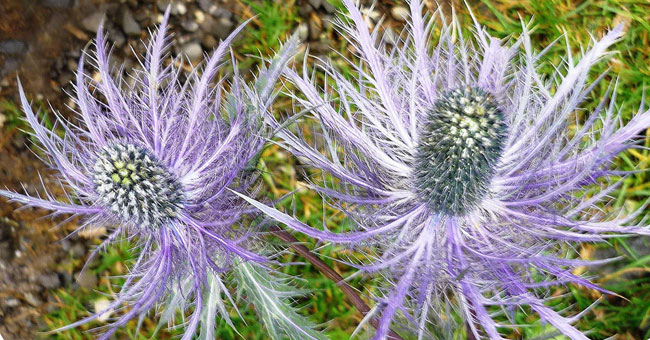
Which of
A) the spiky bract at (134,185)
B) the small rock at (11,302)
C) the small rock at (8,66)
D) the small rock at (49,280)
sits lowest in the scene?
the small rock at (11,302)

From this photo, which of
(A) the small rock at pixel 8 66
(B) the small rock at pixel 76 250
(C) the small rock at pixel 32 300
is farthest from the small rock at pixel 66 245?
(A) the small rock at pixel 8 66

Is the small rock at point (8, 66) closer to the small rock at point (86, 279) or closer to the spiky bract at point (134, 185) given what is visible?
the small rock at point (86, 279)

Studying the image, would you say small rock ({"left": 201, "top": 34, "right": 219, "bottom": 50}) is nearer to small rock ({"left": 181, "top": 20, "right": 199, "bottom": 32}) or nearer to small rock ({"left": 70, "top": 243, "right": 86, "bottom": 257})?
small rock ({"left": 181, "top": 20, "right": 199, "bottom": 32})

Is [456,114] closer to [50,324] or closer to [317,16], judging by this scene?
[317,16]

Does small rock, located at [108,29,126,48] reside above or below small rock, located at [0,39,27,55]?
above

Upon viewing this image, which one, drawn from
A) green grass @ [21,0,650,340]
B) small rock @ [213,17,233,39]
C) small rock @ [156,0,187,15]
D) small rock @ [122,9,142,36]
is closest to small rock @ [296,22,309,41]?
green grass @ [21,0,650,340]
